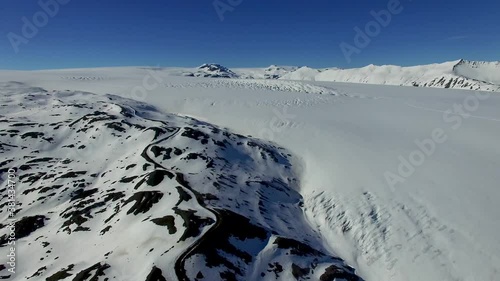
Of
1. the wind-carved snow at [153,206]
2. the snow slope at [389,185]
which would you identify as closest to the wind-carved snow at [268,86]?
the snow slope at [389,185]

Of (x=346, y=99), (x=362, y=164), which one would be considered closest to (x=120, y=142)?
(x=362, y=164)

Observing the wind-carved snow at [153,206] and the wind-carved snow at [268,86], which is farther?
the wind-carved snow at [268,86]

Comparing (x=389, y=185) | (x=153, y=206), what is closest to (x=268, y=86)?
(x=389, y=185)

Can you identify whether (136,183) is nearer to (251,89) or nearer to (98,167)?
(98,167)

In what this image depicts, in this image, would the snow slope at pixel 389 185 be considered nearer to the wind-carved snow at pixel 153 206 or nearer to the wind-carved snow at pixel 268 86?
the wind-carved snow at pixel 153 206

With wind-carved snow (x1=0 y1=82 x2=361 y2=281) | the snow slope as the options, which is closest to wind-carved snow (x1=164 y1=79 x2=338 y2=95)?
the snow slope

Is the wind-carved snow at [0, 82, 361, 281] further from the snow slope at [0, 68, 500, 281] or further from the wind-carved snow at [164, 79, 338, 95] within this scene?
the wind-carved snow at [164, 79, 338, 95]

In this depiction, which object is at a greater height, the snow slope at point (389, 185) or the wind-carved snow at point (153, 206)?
the snow slope at point (389, 185)
